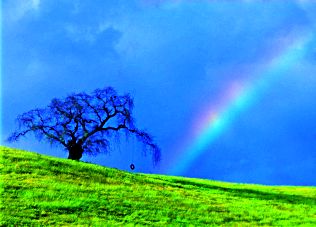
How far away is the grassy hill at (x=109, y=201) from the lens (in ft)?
79.6

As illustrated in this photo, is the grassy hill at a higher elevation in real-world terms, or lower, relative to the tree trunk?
lower

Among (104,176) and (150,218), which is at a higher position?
(104,176)

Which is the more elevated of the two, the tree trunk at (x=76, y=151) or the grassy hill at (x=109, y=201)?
the tree trunk at (x=76, y=151)

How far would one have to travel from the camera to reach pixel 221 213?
29531mm

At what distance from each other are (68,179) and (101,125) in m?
21.4

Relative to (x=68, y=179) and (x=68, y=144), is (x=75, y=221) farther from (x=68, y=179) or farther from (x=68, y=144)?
(x=68, y=144)

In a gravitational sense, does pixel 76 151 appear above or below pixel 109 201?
above

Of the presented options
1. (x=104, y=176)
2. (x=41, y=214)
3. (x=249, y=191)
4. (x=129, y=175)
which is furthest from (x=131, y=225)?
(x=249, y=191)

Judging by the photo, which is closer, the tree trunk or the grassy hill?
the grassy hill

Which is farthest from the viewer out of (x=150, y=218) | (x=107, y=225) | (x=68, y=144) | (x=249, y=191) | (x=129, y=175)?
(x=68, y=144)

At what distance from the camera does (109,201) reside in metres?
27.7

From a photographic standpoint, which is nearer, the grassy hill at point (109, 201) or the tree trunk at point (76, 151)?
the grassy hill at point (109, 201)

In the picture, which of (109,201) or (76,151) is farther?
(76,151)

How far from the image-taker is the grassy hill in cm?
2425
